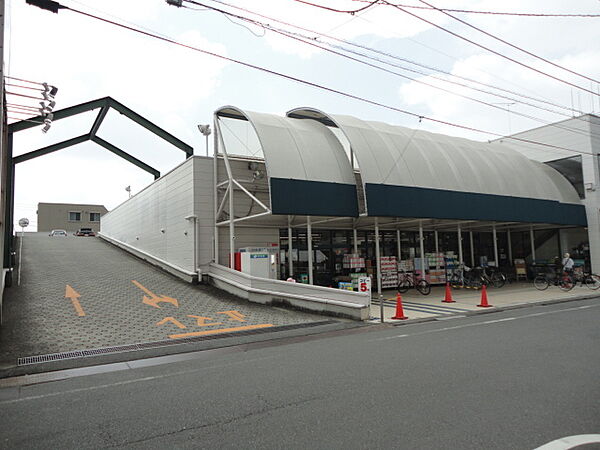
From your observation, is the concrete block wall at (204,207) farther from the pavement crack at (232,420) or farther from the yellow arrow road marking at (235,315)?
the pavement crack at (232,420)

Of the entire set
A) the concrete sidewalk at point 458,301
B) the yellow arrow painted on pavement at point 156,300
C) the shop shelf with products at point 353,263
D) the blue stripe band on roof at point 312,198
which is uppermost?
the blue stripe band on roof at point 312,198

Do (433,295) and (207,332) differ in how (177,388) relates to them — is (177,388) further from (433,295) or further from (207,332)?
(433,295)

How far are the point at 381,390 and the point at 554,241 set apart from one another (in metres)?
24.2

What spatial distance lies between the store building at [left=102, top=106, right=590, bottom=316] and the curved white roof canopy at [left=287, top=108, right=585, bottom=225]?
6 cm

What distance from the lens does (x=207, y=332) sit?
364 inches

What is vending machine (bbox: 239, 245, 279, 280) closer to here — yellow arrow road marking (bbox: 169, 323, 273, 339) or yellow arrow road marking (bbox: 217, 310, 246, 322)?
yellow arrow road marking (bbox: 217, 310, 246, 322)

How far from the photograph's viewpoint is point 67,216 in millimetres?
62375

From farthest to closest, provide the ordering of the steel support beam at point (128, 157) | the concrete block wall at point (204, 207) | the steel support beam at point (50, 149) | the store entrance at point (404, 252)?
the steel support beam at point (128, 157), the steel support beam at point (50, 149), the store entrance at point (404, 252), the concrete block wall at point (204, 207)

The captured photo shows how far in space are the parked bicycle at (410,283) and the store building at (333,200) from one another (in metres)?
0.64

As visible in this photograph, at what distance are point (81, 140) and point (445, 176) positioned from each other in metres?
19.9

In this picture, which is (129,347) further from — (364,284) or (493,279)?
(493,279)

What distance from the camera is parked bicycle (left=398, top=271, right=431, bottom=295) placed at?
1708cm

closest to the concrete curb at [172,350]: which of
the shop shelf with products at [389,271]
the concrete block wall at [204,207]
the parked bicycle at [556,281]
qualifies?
the concrete block wall at [204,207]

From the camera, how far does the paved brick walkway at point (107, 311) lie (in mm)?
8508
